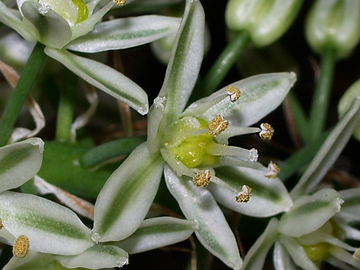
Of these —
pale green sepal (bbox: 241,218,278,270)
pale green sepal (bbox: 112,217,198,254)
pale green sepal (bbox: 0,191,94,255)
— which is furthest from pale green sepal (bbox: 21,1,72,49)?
pale green sepal (bbox: 241,218,278,270)

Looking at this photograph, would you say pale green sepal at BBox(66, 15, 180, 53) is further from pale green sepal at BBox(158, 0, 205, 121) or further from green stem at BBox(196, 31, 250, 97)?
green stem at BBox(196, 31, 250, 97)

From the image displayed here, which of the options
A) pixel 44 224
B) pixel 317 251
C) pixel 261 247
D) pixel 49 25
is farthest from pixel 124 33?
pixel 317 251

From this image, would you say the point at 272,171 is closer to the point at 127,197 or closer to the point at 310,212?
the point at 310,212

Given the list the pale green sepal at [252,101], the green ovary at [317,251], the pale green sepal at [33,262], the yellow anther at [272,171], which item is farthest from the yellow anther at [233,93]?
the pale green sepal at [33,262]

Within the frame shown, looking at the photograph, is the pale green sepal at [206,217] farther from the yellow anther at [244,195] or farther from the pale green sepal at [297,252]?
the pale green sepal at [297,252]

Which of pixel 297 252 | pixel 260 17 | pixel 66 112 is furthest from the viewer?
pixel 260 17

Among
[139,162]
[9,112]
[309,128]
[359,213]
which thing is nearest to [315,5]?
[309,128]

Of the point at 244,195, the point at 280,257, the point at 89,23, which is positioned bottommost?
the point at 280,257
